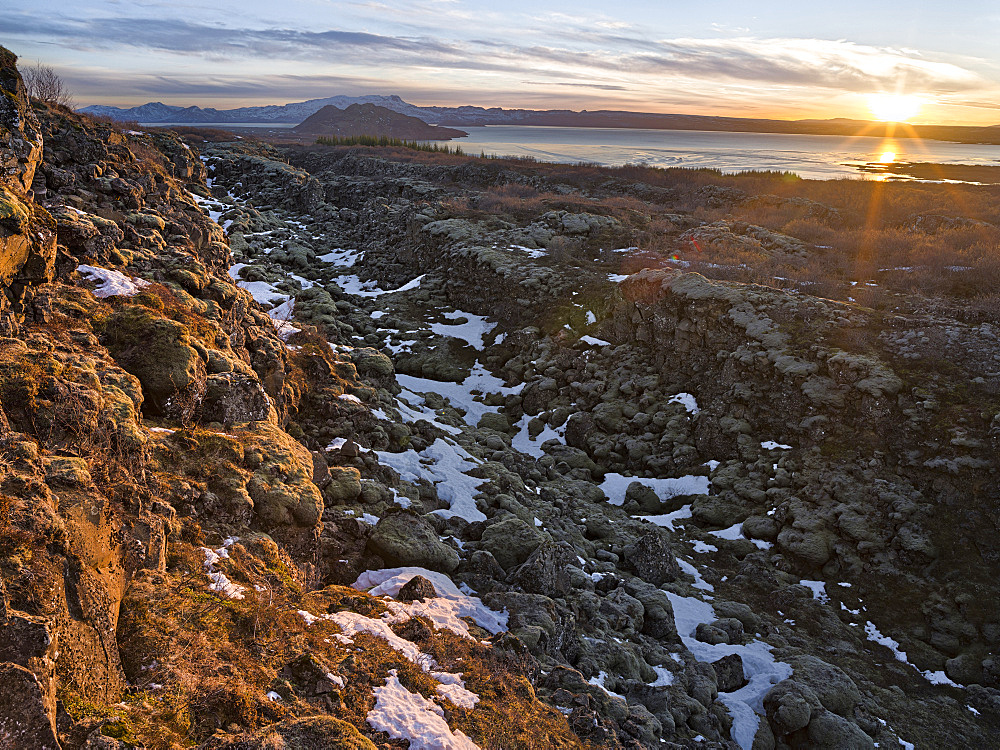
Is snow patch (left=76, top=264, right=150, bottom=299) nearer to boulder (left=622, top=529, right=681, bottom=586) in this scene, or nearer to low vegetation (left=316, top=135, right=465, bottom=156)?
boulder (left=622, top=529, right=681, bottom=586)

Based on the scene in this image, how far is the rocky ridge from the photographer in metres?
5.04

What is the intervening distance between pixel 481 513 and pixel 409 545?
2.92 m

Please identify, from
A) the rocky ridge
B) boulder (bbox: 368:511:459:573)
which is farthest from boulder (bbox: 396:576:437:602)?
boulder (bbox: 368:511:459:573)

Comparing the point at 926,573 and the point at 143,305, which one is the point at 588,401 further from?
the point at 143,305

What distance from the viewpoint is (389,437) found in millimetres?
13984

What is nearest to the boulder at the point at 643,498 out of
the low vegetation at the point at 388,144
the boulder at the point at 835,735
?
the boulder at the point at 835,735

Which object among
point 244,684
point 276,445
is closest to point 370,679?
point 244,684

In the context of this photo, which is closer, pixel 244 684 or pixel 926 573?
pixel 244 684

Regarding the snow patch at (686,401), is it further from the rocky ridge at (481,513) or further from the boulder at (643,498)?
the boulder at (643,498)

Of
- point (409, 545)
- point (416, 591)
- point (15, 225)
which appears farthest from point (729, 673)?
point (15, 225)

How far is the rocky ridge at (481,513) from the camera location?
5.04m

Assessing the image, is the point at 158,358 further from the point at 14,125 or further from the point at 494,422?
the point at 494,422

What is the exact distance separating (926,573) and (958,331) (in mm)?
8102

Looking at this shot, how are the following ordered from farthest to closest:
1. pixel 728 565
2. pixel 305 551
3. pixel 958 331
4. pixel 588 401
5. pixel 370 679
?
pixel 588 401
pixel 958 331
pixel 728 565
pixel 305 551
pixel 370 679
